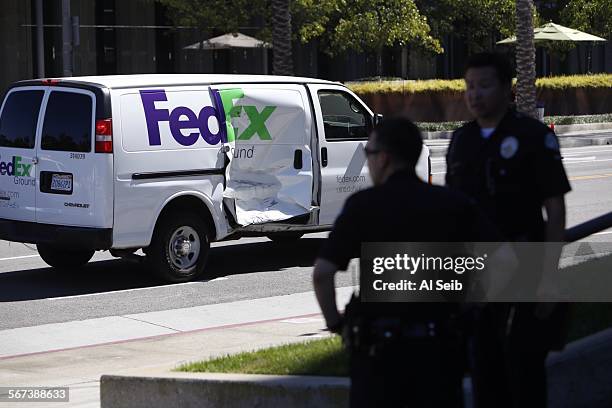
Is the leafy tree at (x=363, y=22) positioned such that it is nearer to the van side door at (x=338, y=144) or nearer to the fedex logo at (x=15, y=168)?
the van side door at (x=338, y=144)

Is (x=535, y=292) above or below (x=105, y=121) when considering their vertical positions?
below

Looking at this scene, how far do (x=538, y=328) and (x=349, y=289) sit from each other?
274 inches

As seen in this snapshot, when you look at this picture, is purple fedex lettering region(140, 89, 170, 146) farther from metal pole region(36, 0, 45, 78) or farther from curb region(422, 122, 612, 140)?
metal pole region(36, 0, 45, 78)

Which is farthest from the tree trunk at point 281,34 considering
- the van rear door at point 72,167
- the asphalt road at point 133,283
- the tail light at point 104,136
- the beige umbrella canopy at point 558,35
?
the tail light at point 104,136

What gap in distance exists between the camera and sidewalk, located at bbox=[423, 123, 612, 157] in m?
31.0

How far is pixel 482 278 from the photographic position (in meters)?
4.79

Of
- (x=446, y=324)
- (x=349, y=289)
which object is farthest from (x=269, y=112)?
(x=446, y=324)

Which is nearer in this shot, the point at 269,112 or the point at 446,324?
the point at 446,324

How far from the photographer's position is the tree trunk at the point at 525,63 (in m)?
31.3

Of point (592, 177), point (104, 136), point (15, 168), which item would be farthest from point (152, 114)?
point (592, 177)

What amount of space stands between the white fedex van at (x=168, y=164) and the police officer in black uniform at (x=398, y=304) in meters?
7.39

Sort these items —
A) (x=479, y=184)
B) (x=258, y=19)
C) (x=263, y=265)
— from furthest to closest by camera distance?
(x=258, y=19), (x=263, y=265), (x=479, y=184)

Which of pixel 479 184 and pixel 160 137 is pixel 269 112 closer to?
pixel 160 137

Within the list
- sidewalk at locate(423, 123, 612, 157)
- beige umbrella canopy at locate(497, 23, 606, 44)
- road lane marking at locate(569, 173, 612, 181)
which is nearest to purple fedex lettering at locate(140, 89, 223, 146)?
road lane marking at locate(569, 173, 612, 181)
